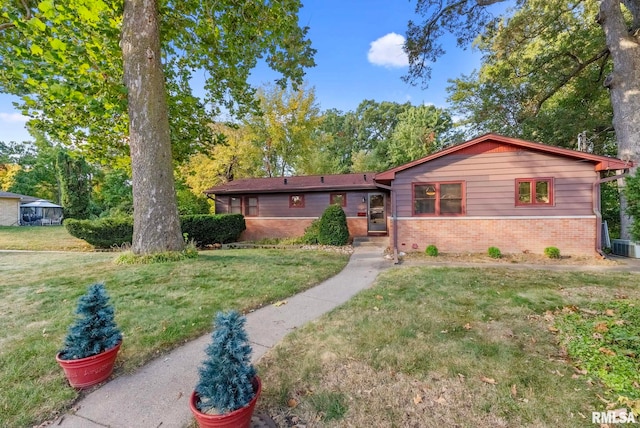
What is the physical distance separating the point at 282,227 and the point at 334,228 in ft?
12.5

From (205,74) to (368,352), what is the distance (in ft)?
35.2

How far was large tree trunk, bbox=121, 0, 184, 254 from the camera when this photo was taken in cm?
662

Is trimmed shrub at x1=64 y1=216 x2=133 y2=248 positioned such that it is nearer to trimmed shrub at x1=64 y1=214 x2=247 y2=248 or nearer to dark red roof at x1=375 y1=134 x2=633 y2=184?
trimmed shrub at x1=64 y1=214 x2=247 y2=248

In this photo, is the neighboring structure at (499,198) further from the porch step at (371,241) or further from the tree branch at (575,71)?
the tree branch at (575,71)

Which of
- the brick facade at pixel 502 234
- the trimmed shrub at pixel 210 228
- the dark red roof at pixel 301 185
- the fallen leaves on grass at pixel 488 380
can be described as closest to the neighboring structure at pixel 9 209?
the dark red roof at pixel 301 185

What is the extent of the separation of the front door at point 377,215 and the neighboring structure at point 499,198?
354cm

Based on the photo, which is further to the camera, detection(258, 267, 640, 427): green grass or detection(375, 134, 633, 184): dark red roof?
detection(375, 134, 633, 184): dark red roof

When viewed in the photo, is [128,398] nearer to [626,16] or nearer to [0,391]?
[0,391]

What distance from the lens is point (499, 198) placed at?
362 inches

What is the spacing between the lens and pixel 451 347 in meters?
3.11

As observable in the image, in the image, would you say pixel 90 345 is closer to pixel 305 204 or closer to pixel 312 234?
pixel 312 234

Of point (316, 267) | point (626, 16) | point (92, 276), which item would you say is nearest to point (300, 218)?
point (316, 267)

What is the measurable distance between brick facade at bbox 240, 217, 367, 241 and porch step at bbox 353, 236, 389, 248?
2.75 feet

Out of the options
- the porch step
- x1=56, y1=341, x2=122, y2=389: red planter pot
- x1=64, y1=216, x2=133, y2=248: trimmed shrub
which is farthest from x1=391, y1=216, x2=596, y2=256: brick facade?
x1=64, y1=216, x2=133, y2=248: trimmed shrub
